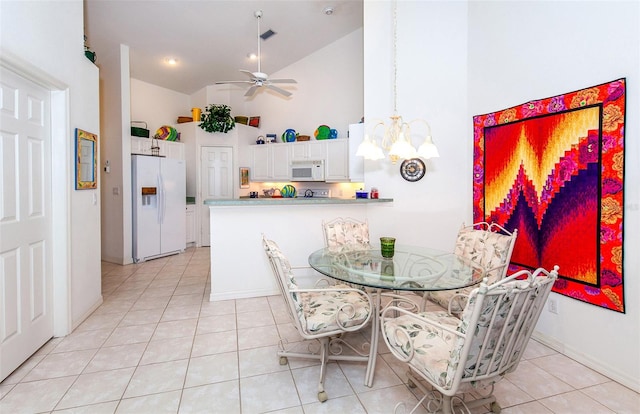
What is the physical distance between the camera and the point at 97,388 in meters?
1.88

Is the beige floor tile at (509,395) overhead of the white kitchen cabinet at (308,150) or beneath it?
beneath

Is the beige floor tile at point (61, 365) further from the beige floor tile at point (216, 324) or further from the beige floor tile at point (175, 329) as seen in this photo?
the beige floor tile at point (216, 324)

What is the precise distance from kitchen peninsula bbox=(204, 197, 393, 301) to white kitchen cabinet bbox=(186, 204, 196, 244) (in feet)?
9.91

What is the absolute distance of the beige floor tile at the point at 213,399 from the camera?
1.71 metres

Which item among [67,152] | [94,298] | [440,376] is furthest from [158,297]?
[440,376]

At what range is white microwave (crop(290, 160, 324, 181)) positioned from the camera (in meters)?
5.55

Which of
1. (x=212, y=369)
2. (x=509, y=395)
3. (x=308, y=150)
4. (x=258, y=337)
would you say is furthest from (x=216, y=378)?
(x=308, y=150)

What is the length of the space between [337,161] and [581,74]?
11.6 feet

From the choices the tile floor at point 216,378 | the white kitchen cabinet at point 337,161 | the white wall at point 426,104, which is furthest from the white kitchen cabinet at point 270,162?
the tile floor at point 216,378

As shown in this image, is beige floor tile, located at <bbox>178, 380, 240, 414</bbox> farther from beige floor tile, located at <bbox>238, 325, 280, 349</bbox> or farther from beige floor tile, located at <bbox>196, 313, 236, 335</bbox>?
beige floor tile, located at <bbox>196, 313, 236, 335</bbox>

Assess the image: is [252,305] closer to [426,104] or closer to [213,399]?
[213,399]

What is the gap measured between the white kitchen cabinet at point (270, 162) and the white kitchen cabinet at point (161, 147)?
1384mm

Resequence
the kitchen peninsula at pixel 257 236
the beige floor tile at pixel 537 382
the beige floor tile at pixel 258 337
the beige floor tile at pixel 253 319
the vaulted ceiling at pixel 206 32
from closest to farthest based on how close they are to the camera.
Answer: the beige floor tile at pixel 537 382 < the beige floor tile at pixel 258 337 < the beige floor tile at pixel 253 319 < the kitchen peninsula at pixel 257 236 < the vaulted ceiling at pixel 206 32

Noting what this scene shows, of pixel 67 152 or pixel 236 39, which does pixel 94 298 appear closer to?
pixel 67 152
